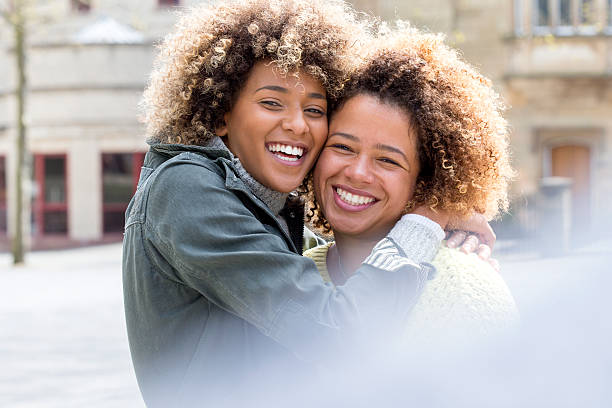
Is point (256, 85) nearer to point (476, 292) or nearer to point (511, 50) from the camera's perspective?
point (476, 292)

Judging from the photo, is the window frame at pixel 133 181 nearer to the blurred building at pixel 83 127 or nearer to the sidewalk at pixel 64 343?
the blurred building at pixel 83 127

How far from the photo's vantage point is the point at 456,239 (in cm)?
244

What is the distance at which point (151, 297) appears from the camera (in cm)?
203

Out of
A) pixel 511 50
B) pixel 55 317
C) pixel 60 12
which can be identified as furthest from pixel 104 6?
pixel 55 317

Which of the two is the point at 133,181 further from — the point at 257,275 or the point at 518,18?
the point at 257,275

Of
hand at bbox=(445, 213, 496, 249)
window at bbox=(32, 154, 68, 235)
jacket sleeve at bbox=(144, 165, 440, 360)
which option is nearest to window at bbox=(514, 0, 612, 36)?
window at bbox=(32, 154, 68, 235)

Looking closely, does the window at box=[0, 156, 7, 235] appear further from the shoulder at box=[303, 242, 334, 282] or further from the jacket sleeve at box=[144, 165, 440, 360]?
the jacket sleeve at box=[144, 165, 440, 360]

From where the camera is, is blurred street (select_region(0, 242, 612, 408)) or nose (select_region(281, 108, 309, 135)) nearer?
blurred street (select_region(0, 242, 612, 408))

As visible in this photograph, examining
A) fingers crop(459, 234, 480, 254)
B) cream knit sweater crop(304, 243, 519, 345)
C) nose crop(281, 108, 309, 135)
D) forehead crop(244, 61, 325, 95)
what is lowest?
cream knit sweater crop(304, 243, 519, 345)

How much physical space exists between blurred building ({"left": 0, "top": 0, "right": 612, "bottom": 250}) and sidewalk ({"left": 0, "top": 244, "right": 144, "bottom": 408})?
5045mm

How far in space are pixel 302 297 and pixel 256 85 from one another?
0.80 metres

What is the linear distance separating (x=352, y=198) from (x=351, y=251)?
7.1 inches

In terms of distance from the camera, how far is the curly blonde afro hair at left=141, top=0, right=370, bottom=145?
2.33 meters

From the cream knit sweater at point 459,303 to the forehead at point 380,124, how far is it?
1.28 feet
